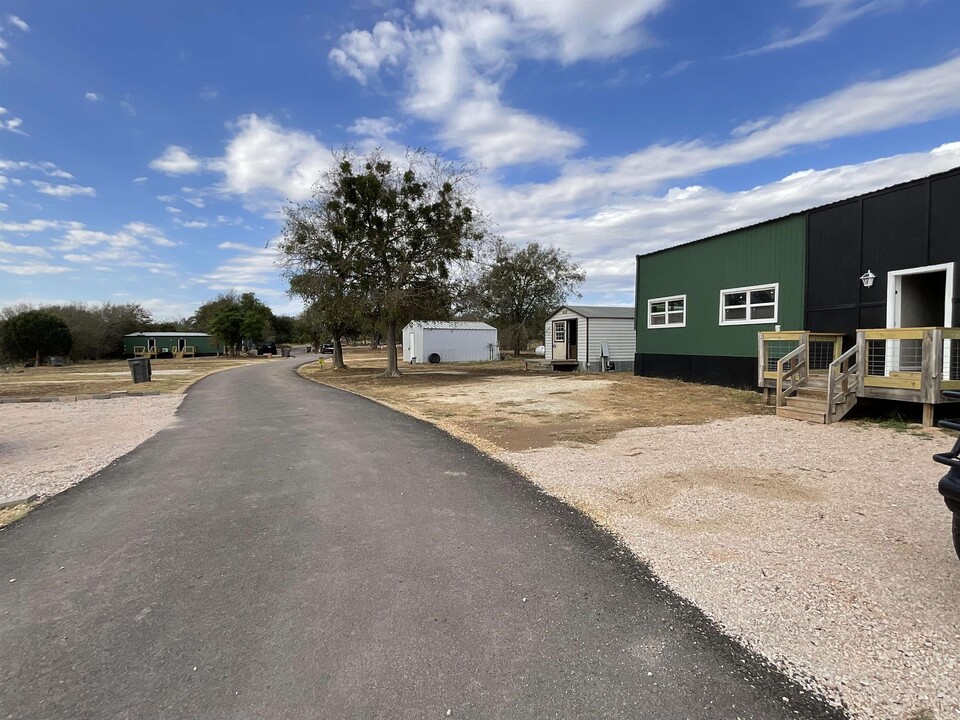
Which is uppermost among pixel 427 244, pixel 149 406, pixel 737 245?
pixel 427 244

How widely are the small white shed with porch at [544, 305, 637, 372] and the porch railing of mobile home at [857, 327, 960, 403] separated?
1428 cm

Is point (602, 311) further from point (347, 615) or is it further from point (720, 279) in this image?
point (347, 615)

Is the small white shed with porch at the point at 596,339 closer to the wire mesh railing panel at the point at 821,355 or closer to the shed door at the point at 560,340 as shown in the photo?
the shed door at the point at 560,340

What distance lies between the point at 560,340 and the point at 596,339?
8.71 ft

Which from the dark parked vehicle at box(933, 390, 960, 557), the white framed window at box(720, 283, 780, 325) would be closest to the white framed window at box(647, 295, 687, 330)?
the white framed window at box(720, 283, 780, 325)

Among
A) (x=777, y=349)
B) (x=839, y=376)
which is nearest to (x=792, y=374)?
(x=839, y=376)

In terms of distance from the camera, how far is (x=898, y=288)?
9.82m

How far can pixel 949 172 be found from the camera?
28.8ft

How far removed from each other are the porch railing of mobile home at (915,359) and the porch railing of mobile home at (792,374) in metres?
1.24

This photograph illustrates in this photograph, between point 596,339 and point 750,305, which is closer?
point 750,305

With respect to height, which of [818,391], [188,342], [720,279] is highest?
[720,279]

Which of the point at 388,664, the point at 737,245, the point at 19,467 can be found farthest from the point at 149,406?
the point at 737,245

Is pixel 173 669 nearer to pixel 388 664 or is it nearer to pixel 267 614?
pixel 267 614

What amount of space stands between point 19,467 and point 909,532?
935 centimetres
